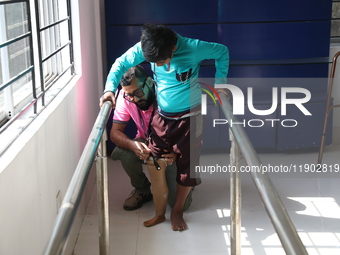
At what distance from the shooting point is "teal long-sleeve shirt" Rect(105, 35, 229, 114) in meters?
2.89

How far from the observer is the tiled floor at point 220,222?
3061 millimetres

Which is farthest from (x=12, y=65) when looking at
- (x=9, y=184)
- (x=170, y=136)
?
(x=170, y=136)

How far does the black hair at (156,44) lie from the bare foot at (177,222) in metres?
1.06

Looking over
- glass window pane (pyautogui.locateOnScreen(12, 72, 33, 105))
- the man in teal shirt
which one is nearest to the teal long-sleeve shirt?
the man in teal shirt

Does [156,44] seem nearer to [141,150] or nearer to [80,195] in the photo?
[141,150]

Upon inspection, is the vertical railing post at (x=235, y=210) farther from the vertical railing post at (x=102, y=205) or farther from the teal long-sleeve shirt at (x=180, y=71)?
the teal long-sleeve shirt at (x=180, y=71)

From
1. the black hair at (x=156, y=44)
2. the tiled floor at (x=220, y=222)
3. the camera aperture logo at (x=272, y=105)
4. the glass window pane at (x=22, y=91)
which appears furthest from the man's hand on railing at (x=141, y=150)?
the camera aperture logo at (x=272, y=105)

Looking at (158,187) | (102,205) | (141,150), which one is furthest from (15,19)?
(158,187)

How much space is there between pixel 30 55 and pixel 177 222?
143cm

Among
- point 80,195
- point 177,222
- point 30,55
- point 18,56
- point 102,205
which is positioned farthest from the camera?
point 177,222

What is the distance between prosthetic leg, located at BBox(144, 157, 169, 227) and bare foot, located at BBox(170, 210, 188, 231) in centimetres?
7

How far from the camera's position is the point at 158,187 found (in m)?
3.31

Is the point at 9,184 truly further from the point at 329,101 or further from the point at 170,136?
the point at 329,101

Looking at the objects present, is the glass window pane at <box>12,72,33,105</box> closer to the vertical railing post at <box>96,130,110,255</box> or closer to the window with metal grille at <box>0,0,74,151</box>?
the window with metal grille at <box>0,0,74,151</box>
